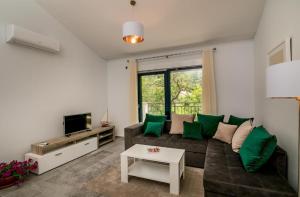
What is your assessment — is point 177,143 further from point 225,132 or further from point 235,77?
point 235,77

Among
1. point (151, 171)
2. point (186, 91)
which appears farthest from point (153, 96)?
point (151, 171)

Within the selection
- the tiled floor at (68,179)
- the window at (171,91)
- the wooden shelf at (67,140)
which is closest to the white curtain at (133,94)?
the window at (171,91)

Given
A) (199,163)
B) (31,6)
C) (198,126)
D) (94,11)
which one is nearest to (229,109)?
(198,126)

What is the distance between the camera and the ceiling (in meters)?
2.74

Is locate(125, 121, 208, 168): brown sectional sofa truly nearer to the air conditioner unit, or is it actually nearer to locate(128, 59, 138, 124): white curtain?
locate(128, 59, 138, 124): white curtain

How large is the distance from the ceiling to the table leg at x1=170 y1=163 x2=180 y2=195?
2.64 meters

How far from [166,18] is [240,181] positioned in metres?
2.90

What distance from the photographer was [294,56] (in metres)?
1.65

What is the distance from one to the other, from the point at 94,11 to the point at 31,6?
1172 millimetres

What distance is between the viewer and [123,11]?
2986mm

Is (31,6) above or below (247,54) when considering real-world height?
above

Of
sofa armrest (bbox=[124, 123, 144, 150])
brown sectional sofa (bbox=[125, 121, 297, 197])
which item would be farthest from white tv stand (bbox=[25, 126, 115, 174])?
brown sectional sofa (bbox=[125, 121, 297, 197])

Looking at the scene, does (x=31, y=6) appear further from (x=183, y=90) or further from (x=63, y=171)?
(x=183, y=90)

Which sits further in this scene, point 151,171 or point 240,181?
point 151,171
